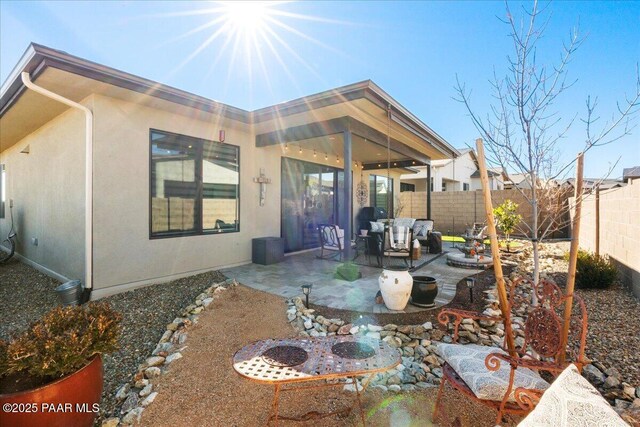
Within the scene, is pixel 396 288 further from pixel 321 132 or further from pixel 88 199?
pixel 88 199

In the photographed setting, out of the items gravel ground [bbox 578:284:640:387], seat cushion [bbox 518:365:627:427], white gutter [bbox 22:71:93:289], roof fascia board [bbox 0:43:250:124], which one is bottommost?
gravel ground [bbox 578:284:640:387]

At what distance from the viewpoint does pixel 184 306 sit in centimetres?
393

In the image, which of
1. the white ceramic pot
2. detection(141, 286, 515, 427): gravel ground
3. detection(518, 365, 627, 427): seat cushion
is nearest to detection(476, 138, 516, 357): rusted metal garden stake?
detection(141, 286, 515, 427): gravel ground

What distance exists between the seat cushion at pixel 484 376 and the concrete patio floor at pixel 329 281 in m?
1.74

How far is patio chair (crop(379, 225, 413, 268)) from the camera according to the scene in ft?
19.9

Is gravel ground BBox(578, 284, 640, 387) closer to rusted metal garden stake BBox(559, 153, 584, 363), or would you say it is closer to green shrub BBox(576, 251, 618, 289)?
green shrub BBox(576, 251, 618, 289)

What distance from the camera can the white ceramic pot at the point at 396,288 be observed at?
356cm

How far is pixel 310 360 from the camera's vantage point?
1.81 metres

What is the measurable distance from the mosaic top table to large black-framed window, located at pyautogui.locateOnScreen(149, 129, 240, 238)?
12.8 feet

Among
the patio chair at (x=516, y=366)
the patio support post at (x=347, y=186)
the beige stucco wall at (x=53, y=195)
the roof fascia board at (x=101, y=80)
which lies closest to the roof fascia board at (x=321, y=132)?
the patio support post at (x=347, y=186)

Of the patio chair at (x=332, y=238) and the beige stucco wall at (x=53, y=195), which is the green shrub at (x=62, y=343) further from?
the patio chair at (x=332, y=238)

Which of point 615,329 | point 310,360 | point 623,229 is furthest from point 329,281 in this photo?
point 623,229

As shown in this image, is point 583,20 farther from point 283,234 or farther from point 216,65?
point 283,234

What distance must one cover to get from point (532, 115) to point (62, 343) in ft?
14.7
